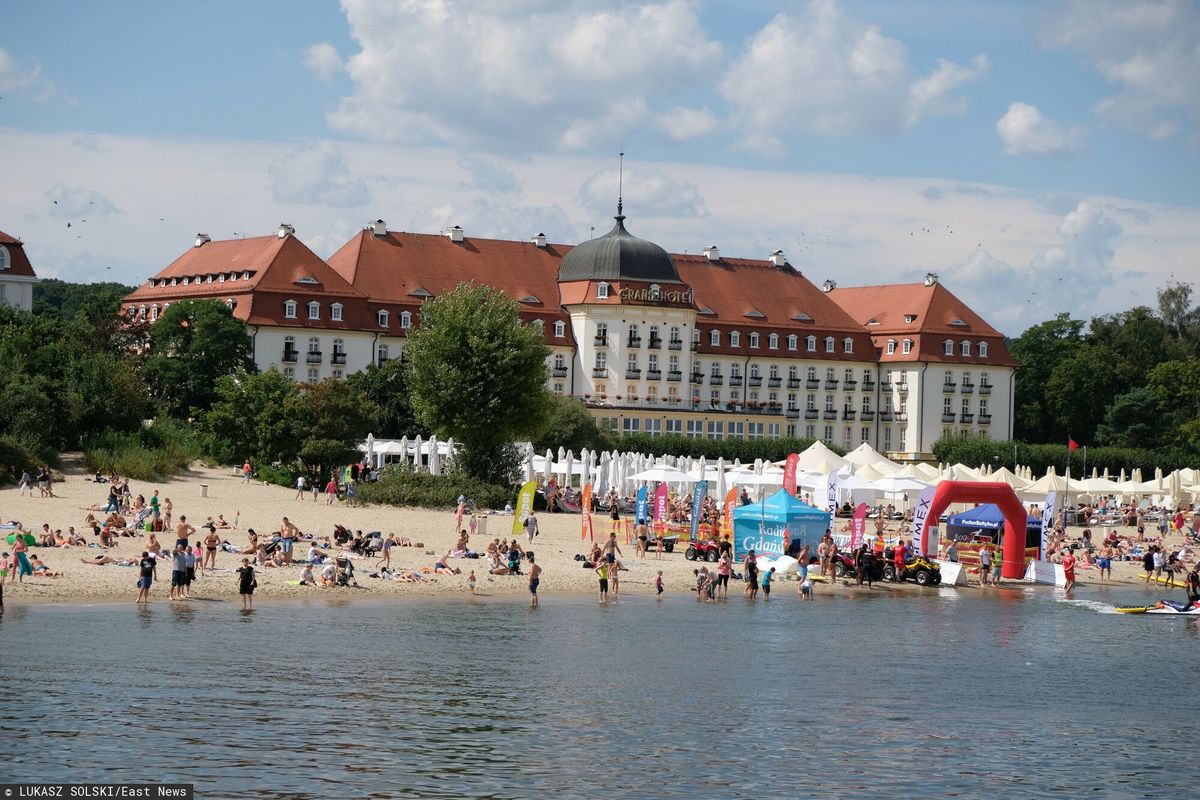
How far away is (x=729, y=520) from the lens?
5897cm

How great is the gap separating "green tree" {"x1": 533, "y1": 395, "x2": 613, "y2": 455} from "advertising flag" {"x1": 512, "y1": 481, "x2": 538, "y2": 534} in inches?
1168

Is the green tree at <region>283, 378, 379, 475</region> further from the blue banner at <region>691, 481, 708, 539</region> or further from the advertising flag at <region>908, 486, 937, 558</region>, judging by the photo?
the advertising flag at <region>908, 486, 937, 558</region>

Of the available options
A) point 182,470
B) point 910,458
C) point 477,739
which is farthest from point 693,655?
point 910,458

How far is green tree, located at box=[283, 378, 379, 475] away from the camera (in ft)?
237

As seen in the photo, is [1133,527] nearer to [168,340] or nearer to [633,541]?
[633,541]

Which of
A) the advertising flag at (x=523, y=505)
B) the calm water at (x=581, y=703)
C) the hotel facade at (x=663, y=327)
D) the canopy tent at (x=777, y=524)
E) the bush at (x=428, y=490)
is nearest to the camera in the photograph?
the calm water at (x=581, y=703)

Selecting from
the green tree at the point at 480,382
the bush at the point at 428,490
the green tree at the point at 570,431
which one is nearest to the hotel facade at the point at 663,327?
the green tree at the point at 570,431

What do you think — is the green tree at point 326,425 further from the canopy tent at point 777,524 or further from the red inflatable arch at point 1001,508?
the red inflatable arch at point 1001,508

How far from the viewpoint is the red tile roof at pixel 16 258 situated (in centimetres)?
12369

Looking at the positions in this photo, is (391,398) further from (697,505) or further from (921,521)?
(921,521)

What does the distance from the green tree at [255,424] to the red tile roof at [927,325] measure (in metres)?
59.6

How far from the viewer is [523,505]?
56.3m

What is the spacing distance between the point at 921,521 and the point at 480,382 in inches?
762

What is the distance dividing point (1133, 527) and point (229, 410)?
43630 millimetres
